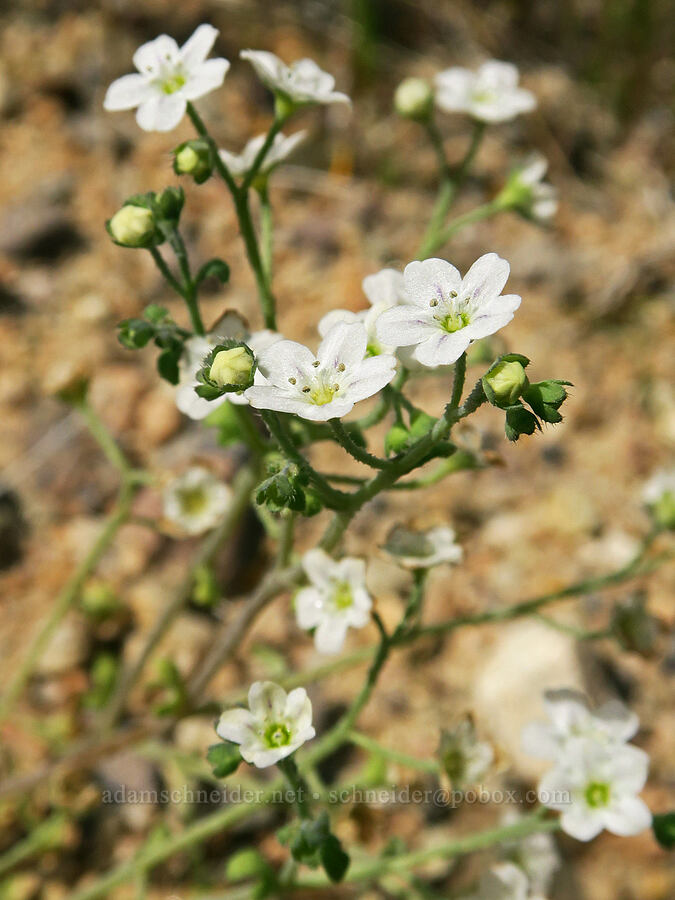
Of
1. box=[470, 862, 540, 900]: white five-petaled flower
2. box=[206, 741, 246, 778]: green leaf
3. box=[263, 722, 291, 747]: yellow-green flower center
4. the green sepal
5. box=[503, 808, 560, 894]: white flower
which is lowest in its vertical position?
box=[503, 808, 560, 894]: white flower

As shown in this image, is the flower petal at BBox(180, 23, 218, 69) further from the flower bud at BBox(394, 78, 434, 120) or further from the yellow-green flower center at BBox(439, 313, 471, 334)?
the yellow-green flower center at BBox(439, 313, 471, 334)

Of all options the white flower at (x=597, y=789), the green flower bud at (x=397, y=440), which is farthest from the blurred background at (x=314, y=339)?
the green flower bud at (x=397, y=440)

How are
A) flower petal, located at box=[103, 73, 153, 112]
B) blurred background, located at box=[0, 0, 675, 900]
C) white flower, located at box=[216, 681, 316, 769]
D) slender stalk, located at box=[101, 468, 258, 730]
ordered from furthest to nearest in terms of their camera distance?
1. blurred background, located at box=[0, 0, 675, 900]
2. slender stalk, located at box=[101, 468, 258, 730]
3. flower petal, located at box=[103, 73, 153, 112]
4. white flower, located at box=[216, 681, 316, 769]

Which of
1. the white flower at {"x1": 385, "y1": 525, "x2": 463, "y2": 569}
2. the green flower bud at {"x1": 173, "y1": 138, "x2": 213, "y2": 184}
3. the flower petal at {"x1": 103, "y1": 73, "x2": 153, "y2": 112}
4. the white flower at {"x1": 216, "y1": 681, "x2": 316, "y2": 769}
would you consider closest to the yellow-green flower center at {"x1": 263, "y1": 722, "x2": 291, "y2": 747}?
the white flower at {"x1": 216, "y1": 681, "x2": 316, "y2": 769}

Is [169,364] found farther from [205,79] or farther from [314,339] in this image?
[314,339]

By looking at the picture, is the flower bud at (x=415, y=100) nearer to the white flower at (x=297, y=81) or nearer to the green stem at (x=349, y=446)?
the white flower at (x=297, y=81)

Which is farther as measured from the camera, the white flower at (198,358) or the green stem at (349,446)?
the white flower at (198,358)

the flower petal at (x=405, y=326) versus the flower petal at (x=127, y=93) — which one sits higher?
the flower petal at (x=127, y=93)

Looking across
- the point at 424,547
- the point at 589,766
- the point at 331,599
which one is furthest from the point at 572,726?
the point at 331,599
